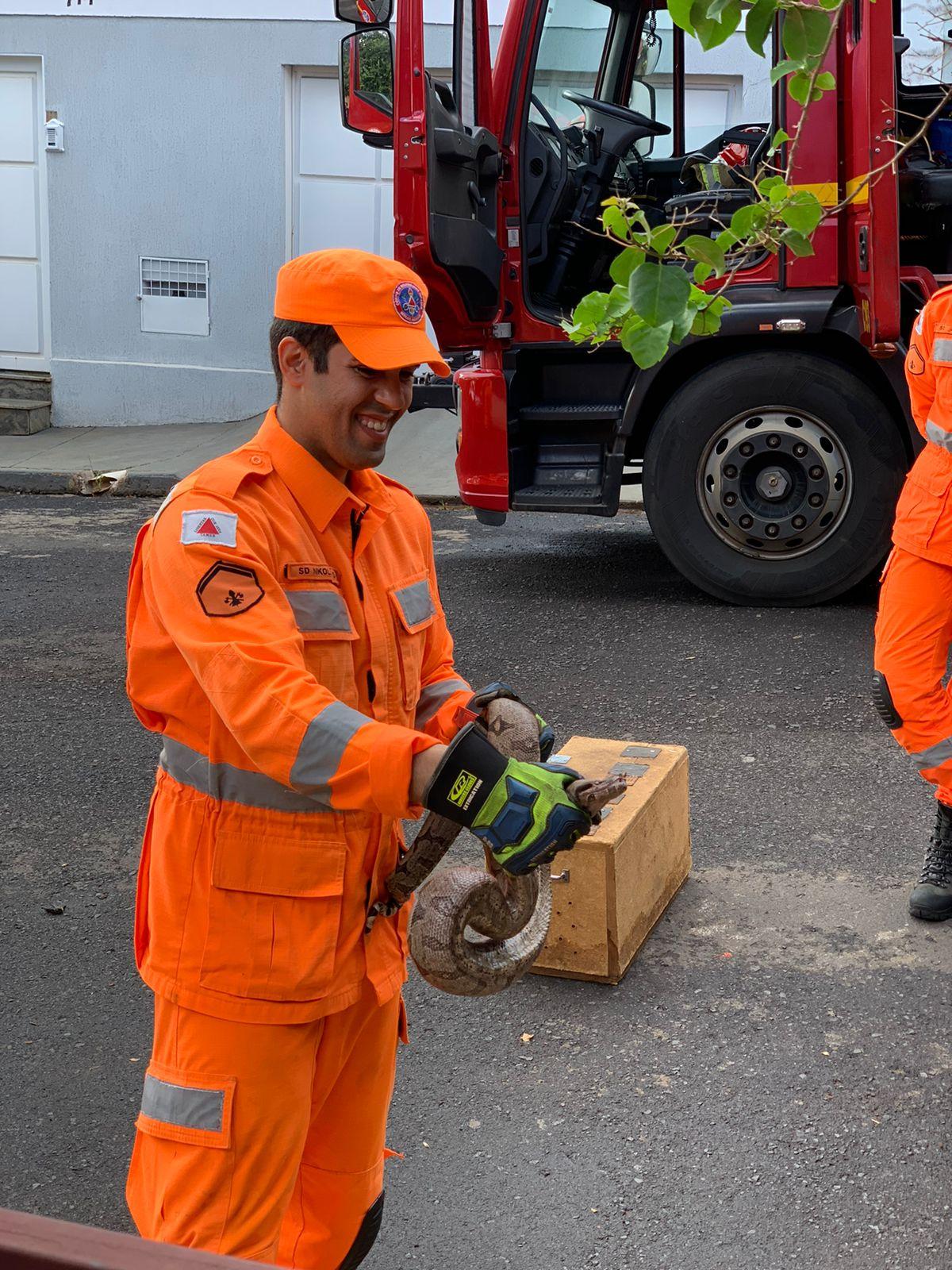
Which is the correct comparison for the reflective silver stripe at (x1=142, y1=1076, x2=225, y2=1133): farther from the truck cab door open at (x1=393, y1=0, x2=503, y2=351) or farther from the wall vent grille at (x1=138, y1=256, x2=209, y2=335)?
the wall vent grille at (x1=138, y1=256, x2=209, y2=335)

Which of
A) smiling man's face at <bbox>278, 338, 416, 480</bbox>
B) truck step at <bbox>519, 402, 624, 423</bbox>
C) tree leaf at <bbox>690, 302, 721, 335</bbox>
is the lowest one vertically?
truck step at <bbox>519, 402, 624, 423</bbox>

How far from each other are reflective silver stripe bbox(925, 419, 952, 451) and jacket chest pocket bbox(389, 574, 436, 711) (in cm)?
205

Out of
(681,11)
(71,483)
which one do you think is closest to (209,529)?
(681,11)

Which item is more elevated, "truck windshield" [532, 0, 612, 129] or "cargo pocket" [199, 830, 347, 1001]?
"truck windshield" [532, 0, 612, 129]

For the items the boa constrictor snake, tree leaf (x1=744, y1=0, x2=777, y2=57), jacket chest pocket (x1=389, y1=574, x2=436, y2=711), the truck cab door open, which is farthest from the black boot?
the truck cab door open

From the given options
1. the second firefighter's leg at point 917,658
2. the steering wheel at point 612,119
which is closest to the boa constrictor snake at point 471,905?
the second firefighter's leg at point 917,658

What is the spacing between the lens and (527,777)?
2012mm

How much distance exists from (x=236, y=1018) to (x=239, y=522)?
0.70m

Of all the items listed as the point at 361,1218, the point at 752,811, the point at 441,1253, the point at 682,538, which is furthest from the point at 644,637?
the point at 361,1218

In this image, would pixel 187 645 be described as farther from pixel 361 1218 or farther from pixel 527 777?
pixel 361 1218

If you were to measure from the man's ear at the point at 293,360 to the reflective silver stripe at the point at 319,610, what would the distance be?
0.31 m

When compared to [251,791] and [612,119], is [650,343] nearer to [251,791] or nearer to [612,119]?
[251,791]

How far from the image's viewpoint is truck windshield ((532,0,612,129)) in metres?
7.73

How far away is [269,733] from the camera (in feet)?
6.46
